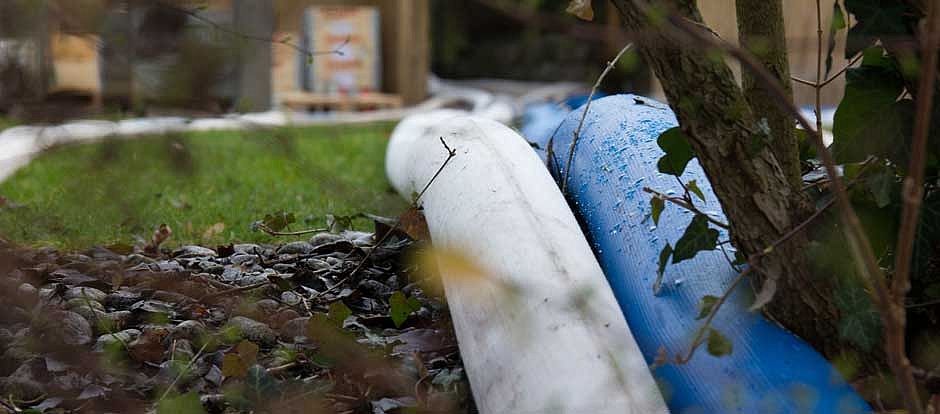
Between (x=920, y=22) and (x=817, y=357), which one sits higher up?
(x=920, y=22)

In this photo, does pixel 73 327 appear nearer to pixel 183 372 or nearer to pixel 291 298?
pixel 183 372

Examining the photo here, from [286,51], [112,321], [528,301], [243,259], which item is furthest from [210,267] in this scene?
[286,51]

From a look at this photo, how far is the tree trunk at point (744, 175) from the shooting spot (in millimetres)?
1518

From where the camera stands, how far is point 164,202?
3684mm

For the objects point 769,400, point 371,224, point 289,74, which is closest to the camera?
point 769,400

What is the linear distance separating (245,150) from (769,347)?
3.96 m

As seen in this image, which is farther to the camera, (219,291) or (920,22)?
(219,291)

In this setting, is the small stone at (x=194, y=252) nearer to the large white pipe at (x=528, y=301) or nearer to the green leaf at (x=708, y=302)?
the large white pipe at (x=528, y=301)

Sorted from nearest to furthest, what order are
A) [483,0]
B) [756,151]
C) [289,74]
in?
[483,0] → [756,151] → [289,74]

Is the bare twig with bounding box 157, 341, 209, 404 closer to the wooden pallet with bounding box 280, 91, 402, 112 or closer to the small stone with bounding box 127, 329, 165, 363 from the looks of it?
the small stone with bounding box 127, 329, 165, 363

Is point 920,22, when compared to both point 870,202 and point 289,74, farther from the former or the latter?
point 289,74

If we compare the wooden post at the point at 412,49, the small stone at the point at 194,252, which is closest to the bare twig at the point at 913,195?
the small stone at the point at 194,252

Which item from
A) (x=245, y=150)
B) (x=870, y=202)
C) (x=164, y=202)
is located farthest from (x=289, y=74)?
(x=870, y=202)

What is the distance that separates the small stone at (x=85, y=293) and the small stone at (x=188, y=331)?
0.23 m
